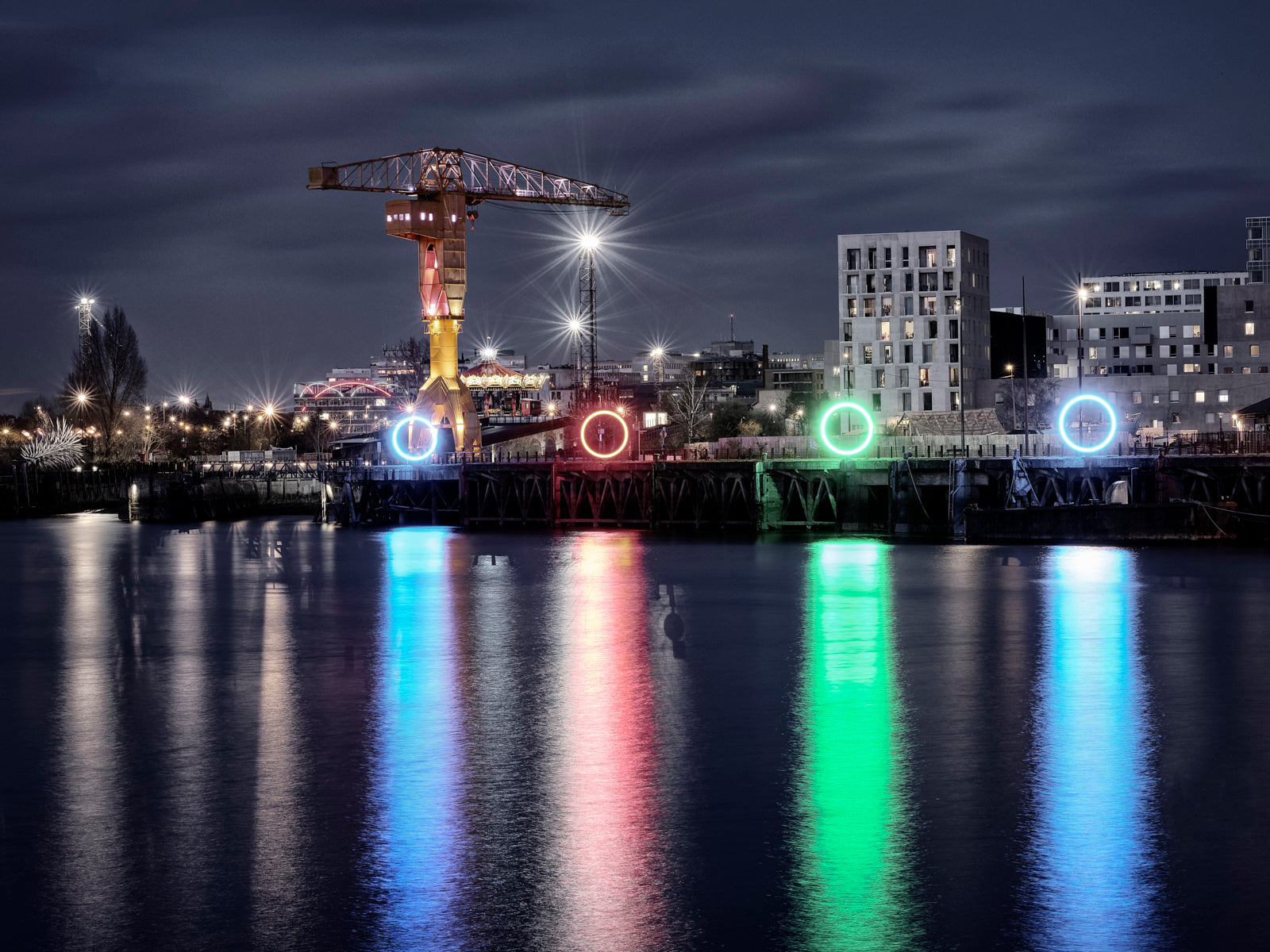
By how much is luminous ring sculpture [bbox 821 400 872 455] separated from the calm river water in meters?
32.6

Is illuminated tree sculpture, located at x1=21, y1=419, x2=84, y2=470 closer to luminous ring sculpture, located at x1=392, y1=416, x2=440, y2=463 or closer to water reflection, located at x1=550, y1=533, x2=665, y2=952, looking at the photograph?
luminous ring sculpture, located at x1=392, y1=416, x2=440, y2=463

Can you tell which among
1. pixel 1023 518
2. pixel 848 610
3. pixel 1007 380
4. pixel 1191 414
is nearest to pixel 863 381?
pixel 1007 380

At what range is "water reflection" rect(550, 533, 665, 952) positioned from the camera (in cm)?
1252

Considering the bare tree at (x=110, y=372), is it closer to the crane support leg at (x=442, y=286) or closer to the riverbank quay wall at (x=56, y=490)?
the riverbank quay wall at (x=56, y=490)

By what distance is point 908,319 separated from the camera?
123 metres

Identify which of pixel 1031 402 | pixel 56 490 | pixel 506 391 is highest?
pixel 506 391

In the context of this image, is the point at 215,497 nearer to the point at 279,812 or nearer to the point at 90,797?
the point at 90,797

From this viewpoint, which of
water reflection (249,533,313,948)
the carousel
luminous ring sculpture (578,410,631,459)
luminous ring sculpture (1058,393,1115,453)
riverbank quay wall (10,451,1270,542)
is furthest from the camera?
the carousel

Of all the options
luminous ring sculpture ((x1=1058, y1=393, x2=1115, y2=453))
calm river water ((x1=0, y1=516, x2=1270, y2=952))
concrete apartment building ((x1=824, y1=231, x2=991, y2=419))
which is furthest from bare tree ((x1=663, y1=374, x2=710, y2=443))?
calm river water ((x1=0, y1=516, x2=1270, y2=952))

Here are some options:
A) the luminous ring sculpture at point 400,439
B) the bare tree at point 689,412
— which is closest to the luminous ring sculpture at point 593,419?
the luminous ring sculpture at point 400,439

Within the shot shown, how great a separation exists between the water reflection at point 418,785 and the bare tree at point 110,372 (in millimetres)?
101414

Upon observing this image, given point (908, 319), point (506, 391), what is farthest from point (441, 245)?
point (506, 391)

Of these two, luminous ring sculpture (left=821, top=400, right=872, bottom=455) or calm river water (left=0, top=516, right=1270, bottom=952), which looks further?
luminous ring sculpture (left=821, top=400, right=872, bottom=455)

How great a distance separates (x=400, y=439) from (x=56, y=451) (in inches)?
2183
